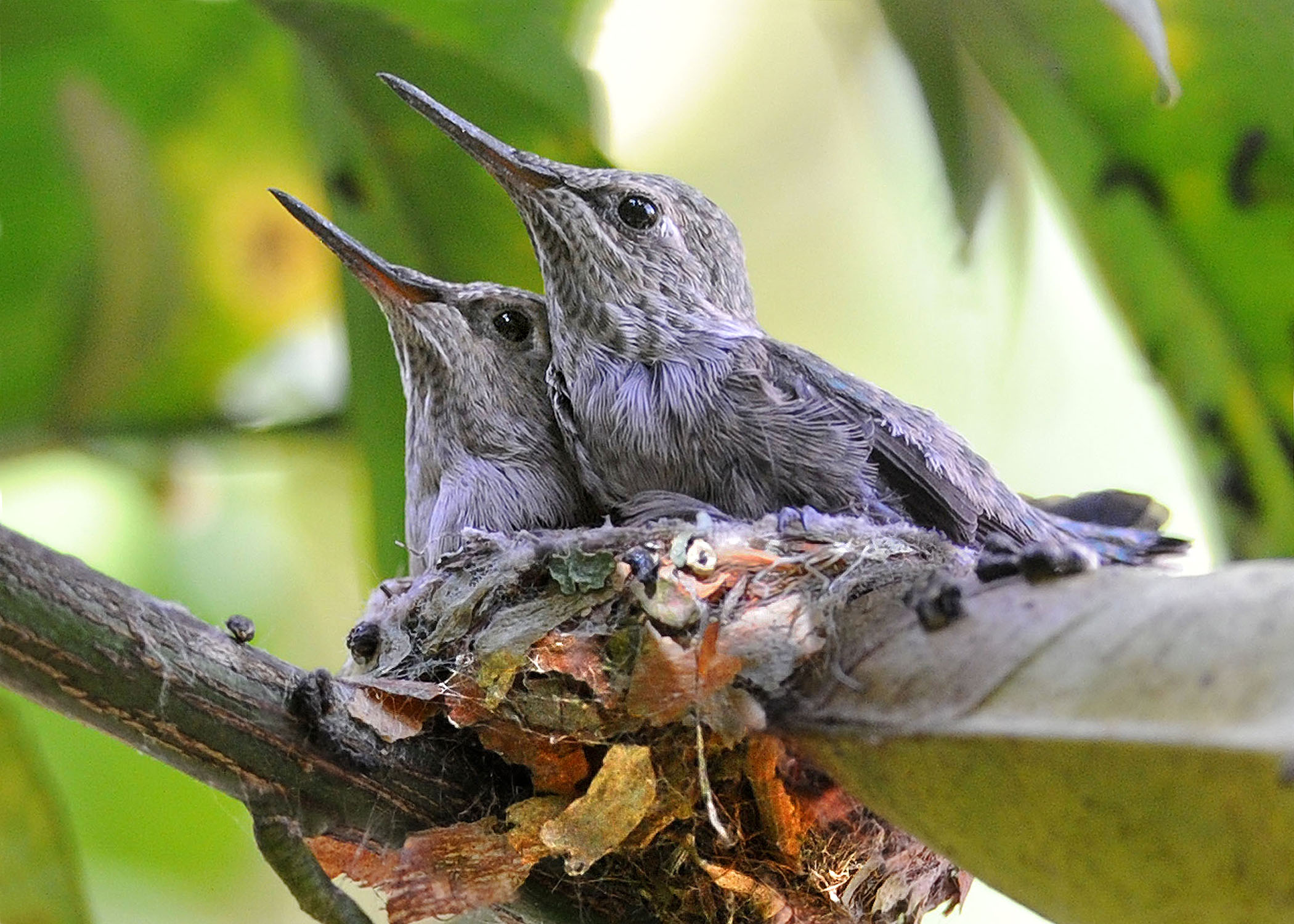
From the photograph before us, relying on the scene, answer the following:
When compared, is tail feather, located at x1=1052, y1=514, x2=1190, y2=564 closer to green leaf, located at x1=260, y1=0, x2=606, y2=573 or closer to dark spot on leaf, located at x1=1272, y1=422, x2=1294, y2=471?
dark spot on leaf, located at x1=1272, y1=422, x2=1294, y2=471

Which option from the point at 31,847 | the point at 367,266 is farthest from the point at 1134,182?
the point at 31,847

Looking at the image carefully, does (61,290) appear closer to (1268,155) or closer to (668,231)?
(668,231)

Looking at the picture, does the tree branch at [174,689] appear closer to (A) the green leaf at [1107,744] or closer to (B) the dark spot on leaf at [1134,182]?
(A) the green leaf at [1107,744]

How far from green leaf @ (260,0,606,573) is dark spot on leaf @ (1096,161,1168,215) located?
983mm

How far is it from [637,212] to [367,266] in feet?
1.68

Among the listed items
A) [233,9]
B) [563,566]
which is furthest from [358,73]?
[563,566]

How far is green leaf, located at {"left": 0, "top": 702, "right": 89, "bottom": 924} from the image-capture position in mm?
2102

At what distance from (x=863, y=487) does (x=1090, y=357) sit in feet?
5.02

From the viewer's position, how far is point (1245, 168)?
2.25 m

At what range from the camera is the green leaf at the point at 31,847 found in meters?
2.10

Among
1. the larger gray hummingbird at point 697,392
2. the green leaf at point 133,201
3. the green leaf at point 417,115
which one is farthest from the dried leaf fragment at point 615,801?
the green leaf at point 133,201

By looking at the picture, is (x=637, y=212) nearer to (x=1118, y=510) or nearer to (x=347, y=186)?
(x=347, y=186)

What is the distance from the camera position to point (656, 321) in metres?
2.27

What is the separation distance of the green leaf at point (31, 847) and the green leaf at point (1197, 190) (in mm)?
2031
